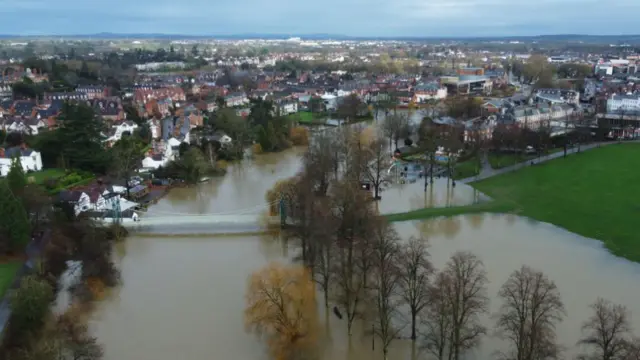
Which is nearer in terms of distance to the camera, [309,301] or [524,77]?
[309,301]

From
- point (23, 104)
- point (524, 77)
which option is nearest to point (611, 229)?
point (23, 104)

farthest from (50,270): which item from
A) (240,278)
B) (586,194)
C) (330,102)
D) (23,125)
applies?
(330,102)

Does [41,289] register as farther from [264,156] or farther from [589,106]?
[589,106]

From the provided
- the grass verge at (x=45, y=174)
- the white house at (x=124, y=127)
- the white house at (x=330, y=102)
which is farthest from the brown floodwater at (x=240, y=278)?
the white house at (x=330, y=102)

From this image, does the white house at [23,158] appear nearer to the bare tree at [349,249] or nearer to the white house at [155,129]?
the white house at [155,129]

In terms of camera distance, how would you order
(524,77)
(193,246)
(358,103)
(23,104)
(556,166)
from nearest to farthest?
1. (193,246)
2. (556,166)
3. (23,104)
4. (358,103)
5. (524,77)

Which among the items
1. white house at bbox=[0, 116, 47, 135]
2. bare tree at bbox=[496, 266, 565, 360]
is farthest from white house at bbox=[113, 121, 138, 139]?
bare tree at bbox=[496, 266, 565, 360]
